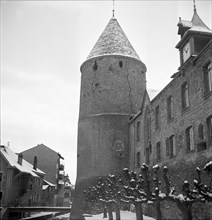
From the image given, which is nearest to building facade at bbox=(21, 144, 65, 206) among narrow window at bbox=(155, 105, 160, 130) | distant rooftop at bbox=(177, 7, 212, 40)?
narrow window at bbox=(155, 105, 160, 130)

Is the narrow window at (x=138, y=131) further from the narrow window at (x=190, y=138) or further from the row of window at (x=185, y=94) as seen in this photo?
the narrow window at (x=190, y=138)

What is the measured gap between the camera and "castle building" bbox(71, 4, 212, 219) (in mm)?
15227

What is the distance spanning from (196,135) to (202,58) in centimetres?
393

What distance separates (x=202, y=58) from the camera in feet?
49.2

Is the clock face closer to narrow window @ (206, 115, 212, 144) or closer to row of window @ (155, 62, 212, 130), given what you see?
row of window @ (155, 62, 212, 130)

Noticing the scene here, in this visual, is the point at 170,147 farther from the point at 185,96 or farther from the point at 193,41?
the point at 193,41

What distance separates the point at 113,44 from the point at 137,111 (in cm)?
790

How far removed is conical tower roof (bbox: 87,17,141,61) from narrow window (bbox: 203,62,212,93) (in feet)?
55.2

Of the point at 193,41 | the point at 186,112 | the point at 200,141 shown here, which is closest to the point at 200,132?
the point at 200,141

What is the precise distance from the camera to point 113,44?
31.8 meters

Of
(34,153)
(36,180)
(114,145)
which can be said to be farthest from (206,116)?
(34,153)

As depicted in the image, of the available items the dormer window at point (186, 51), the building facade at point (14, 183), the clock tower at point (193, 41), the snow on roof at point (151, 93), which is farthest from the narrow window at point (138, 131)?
the building facade at point (14, 183)

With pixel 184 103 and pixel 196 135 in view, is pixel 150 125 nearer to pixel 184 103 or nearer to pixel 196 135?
pixel 184 103

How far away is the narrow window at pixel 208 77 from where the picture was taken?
47.3 feet
